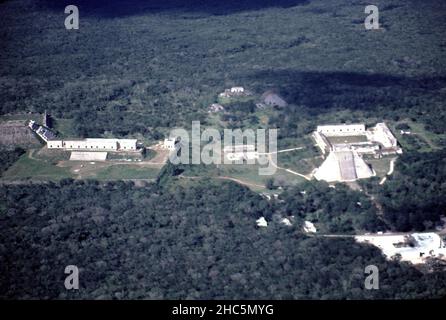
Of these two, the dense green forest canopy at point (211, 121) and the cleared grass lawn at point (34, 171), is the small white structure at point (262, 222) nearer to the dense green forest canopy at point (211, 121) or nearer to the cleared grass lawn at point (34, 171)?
the dense green forest canopy at point (211, 121)

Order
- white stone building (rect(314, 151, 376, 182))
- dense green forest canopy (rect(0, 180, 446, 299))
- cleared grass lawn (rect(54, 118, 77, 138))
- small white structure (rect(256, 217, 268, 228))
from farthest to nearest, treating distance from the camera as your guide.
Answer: cleared grass lawn (rect(54, 118, 77, 138))
white stone building (rect(314, 151, 376, 182))
small white structure (rect(256, 217, 268, 228))
dense green forest canopy (rect(0, 180, 446, 299))

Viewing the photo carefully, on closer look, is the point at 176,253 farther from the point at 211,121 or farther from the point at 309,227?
the point at 211,121

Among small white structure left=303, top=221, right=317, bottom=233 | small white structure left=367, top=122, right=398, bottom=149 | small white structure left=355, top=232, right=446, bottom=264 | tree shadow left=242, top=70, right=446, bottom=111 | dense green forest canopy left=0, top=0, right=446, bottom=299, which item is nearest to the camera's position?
dense green forest canopy left=0, top=0, right=446, bottom=299

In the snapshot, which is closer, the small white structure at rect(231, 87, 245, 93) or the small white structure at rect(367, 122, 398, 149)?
the small white structure at rect(367, 122, 398, 149)

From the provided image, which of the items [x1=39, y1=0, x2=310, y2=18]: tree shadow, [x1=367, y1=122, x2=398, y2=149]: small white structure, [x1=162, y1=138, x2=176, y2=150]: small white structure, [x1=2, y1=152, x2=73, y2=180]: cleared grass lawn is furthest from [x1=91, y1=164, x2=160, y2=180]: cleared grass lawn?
[x1=39, y1=0, x2=310, y2=18]: tree shadow

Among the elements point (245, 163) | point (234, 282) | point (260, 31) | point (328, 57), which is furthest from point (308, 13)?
point (234, 282)

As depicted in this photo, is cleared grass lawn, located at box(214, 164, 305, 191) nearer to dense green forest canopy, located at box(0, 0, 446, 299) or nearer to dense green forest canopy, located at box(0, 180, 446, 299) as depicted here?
dense green forest canopy, located at box(0, 0, 446, 299)
